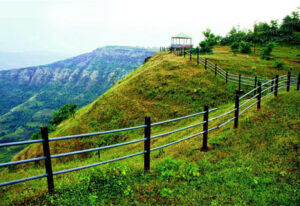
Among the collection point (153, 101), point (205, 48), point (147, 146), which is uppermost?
point (205, 48)

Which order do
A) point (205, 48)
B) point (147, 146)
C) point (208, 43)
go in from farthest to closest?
point (208, 43), point (205, 48), point (147, 146)

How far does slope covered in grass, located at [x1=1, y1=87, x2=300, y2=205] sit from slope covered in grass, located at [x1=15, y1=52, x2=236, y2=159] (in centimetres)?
1280

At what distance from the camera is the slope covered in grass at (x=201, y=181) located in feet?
13.7

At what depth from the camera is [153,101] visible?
2288 cm

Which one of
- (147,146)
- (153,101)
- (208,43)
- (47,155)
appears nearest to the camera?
(47,155)

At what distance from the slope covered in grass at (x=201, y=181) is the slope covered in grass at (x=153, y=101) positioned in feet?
42.0

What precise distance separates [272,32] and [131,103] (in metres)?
49.5

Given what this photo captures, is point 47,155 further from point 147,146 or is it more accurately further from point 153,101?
point 153,101

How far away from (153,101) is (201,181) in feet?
59.6

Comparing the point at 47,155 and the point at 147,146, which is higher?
the point at 47,155

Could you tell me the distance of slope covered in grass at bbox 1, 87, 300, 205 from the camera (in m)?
4.18

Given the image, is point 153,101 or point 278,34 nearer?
point 153,101

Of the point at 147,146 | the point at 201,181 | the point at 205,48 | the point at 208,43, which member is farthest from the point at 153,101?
the point at 208,43

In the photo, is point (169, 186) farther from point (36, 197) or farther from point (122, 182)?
point (36, 197)
